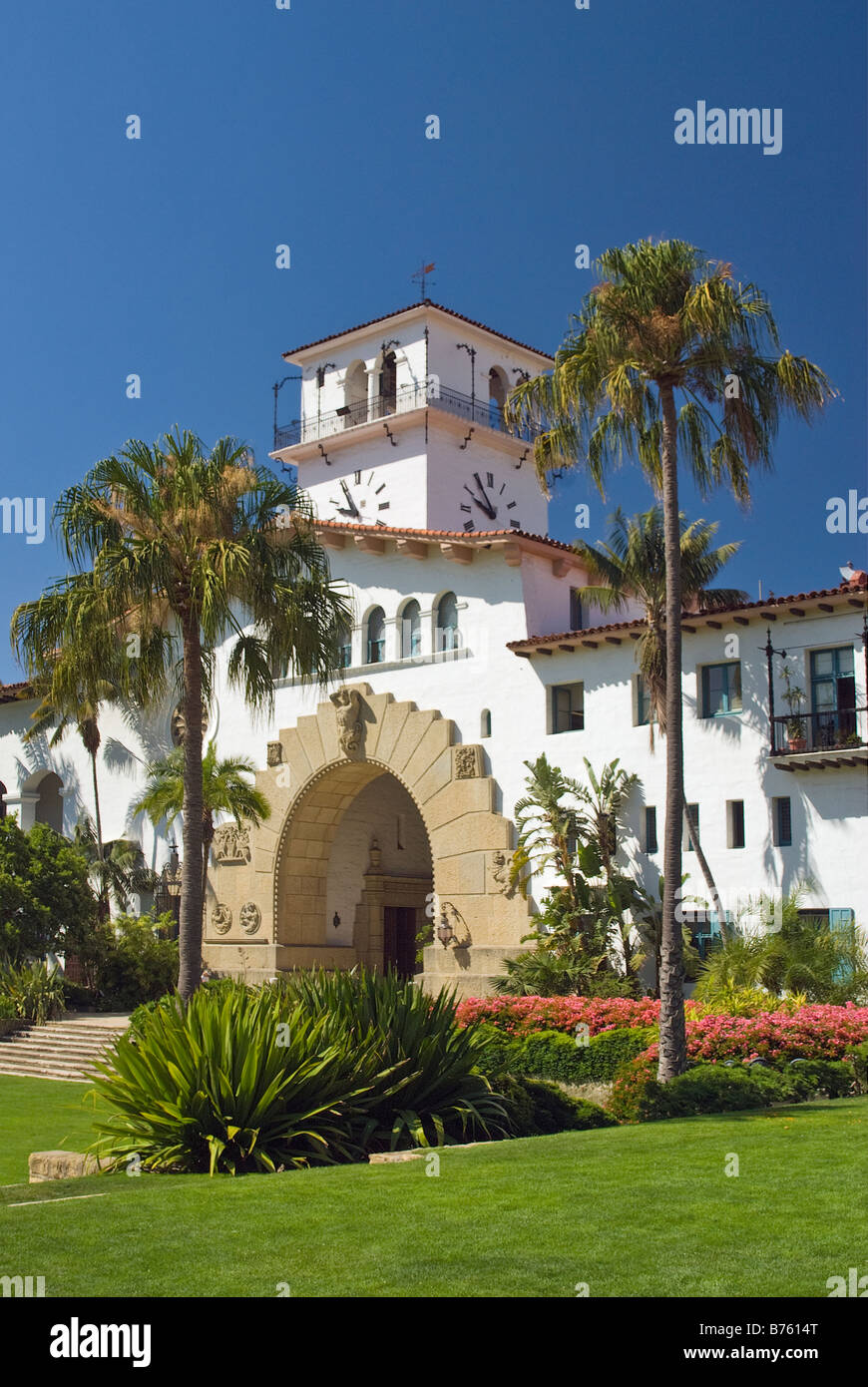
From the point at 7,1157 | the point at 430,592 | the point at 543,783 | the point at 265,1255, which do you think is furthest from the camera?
the point at 430,592

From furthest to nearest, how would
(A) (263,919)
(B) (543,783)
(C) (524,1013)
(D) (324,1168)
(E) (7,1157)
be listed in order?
1. (A) (263,919)
2. (B) (543,783)
3. (C) (524,1013)
4. (E) (7,1157)
5. (D) (324,1168)

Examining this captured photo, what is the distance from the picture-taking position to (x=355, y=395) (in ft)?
160

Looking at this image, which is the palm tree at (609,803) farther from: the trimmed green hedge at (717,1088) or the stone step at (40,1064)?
the stone step at (40,1064)

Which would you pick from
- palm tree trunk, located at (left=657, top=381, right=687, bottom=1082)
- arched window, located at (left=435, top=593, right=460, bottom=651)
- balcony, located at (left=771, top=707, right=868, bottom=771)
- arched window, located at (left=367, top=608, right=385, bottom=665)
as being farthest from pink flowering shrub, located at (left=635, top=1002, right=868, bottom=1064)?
arched window, located at (left=367, top=608, right=385, bottom=665)

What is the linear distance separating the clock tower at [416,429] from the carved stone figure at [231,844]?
12.1 metres

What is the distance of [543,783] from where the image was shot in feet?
99.2

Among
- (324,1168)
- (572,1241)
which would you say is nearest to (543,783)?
(324,1168)

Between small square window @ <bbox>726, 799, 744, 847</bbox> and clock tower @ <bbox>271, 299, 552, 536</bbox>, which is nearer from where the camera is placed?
small square window @ <bbox>726, 799, 744, 847</bbox>

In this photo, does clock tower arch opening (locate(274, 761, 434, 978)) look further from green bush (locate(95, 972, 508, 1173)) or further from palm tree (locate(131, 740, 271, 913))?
green bush (locate(95, 972, 508, 1173))

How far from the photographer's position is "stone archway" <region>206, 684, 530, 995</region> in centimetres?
3170

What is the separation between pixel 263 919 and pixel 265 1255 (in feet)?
96.0

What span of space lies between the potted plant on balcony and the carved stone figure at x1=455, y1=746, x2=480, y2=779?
827 centimetres

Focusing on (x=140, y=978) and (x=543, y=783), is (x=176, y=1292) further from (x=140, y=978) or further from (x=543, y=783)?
(x=140, y=978)
